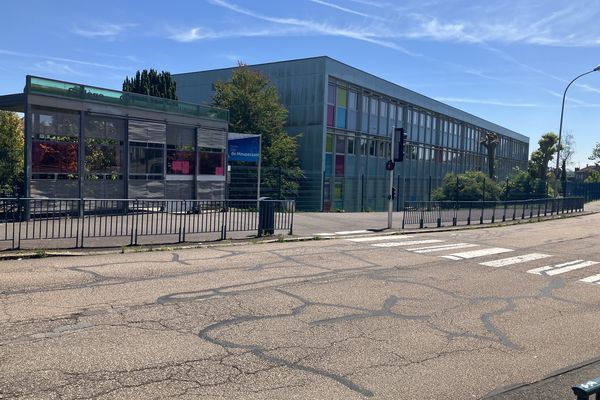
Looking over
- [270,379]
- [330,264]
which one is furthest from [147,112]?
[270,379]

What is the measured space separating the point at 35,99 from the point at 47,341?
13.9 metres

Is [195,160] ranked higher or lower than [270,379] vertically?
higher

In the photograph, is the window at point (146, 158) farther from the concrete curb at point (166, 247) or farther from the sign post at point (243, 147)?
the concrete curb at point (166, 247)

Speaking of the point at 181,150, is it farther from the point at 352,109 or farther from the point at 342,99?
the point at 352,109

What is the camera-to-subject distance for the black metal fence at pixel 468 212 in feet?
72.9

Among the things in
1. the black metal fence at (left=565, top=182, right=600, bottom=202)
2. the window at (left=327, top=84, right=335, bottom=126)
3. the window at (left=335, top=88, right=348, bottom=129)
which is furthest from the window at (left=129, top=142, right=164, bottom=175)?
the black metal fence at (left=565, top=182, right=600, bottom=202)

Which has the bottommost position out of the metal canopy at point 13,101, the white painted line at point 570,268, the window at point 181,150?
the white painted line at point 570,268

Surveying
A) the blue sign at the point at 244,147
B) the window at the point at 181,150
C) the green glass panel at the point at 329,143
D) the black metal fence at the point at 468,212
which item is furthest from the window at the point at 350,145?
the window at the point at 181,150

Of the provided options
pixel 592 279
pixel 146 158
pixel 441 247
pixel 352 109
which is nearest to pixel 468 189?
pixel 352 109

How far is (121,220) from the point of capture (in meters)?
13.7

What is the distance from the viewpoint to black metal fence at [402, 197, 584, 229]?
22.2m

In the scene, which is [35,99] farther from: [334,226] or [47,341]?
[47,341]

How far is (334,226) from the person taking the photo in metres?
20.2

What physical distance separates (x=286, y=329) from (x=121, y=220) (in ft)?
28.8
